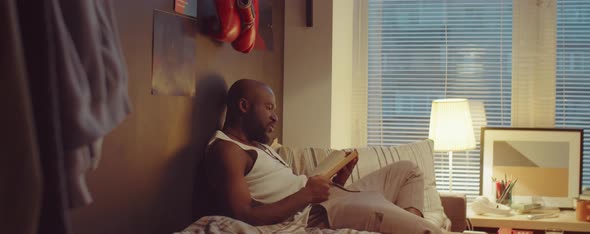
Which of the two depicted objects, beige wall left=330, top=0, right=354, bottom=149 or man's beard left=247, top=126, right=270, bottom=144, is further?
beige wall left=330, top=0, right=354, bottom=149

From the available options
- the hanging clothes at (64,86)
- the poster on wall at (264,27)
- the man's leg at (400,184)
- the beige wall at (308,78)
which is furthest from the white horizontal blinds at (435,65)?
the hanging clothes at (64,86)

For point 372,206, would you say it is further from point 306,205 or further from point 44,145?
point 44,145

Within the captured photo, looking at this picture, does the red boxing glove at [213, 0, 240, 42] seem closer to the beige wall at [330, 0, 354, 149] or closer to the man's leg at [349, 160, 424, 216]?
the man's leg at [349, 160, 424, 216]

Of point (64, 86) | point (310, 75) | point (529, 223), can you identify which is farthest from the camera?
point (310, 75)

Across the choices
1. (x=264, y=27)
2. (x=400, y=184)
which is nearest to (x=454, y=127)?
(x=400, y=184)

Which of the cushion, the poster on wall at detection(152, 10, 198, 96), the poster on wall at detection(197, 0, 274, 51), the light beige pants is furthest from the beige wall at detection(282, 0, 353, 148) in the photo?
the poster on wall at detection(152, 10, 198, 96)

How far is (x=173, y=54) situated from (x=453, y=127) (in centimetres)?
172

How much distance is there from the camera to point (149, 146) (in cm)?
240

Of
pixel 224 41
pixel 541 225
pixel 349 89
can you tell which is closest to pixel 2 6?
pixel 224 41

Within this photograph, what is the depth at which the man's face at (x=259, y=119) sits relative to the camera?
2.81 m

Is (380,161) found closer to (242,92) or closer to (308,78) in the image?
(242,92)

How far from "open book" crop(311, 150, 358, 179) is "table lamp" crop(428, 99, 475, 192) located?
938 millimetres

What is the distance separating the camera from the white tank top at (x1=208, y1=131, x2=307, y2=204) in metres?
2.60

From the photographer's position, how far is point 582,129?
3.81 meters
